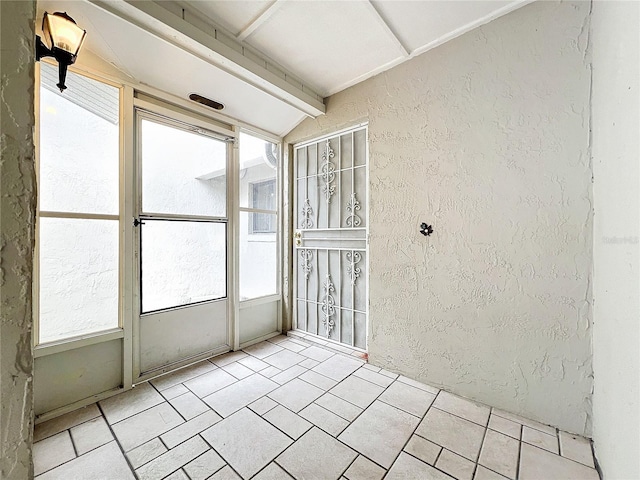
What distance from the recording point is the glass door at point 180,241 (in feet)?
7.10

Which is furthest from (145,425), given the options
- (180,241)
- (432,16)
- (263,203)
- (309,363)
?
(432,16)

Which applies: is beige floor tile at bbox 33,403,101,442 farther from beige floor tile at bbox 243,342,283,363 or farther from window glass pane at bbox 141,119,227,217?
window glass pane at bbox 141,119,227,217

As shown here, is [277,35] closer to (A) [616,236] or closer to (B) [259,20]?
(B) [259,20]

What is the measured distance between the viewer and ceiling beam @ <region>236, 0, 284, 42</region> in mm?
1697

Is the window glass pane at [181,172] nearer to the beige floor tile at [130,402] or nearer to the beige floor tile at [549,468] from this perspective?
the beige floor tile at [130,402]

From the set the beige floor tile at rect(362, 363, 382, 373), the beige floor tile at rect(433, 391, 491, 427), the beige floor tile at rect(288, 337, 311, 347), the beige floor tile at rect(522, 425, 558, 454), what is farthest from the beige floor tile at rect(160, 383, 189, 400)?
the beige floor tile at rect(522, 425, 558, 454)

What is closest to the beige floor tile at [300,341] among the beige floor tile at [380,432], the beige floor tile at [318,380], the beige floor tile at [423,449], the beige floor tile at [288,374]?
the beige floor tile at [288,374]

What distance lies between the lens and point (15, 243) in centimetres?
46

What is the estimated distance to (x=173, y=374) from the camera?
7.29 ft

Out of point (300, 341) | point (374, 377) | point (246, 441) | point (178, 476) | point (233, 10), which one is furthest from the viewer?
point (300, 341)

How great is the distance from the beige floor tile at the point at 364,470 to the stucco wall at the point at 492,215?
917mm

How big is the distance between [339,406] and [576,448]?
130 centimetres

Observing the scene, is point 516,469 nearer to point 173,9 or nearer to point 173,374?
point 173,374

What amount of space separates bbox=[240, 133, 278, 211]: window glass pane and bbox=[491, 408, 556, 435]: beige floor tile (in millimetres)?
2635
